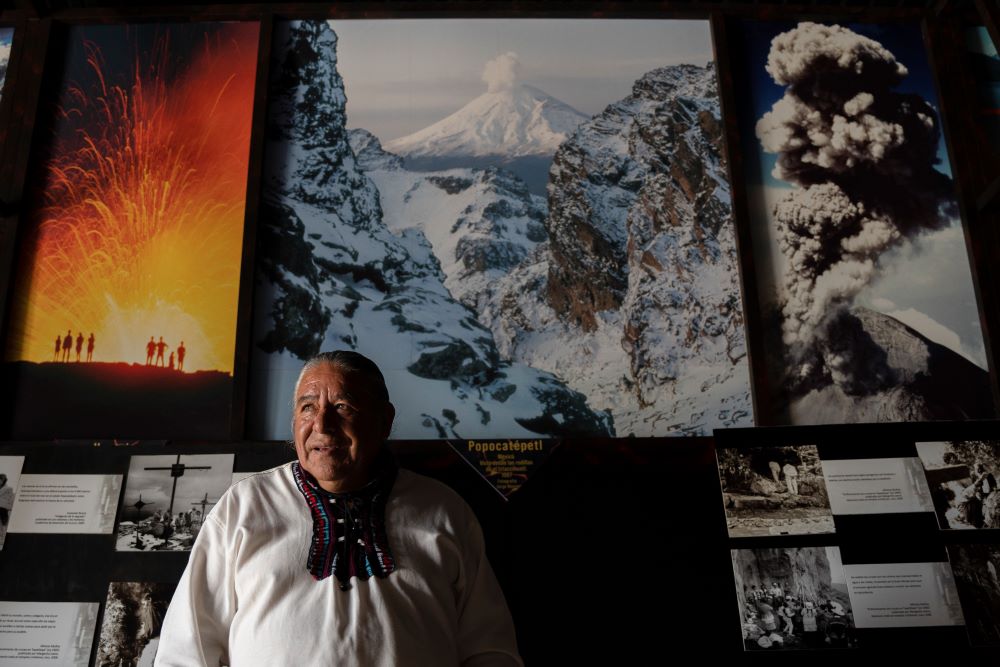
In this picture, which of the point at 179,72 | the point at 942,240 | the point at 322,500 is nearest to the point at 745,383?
the point at 942,240

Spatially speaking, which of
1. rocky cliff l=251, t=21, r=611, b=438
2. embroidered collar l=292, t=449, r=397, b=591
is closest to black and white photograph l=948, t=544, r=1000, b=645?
rocky cliff l=251, t=21, r=611, b=438

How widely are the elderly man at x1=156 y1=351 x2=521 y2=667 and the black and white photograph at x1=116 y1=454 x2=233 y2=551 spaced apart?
649 millimetres

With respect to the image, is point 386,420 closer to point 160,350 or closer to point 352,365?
point 352,365

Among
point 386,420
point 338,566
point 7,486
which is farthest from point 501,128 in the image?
point 7,486

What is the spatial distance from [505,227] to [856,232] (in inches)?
59.2

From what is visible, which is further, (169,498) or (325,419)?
(169,498)

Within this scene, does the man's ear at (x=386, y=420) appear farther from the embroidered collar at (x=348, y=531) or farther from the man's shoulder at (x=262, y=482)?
the man's shoulder at (x=262, y=482)

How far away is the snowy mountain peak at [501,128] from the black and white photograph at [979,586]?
223 centimetres

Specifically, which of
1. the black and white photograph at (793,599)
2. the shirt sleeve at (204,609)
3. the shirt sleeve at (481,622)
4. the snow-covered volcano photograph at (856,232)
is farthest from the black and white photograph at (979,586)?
the shirt sleeve at (204,609)

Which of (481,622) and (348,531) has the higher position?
(348,531)

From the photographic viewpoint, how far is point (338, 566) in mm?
1789

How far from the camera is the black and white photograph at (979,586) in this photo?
2.40 meters

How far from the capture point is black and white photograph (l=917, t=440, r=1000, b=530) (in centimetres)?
255

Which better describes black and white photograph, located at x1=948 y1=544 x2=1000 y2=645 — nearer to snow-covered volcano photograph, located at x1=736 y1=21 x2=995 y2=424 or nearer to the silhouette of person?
snow-covered volcano photograph, located at x1=736 y1=21 x2=995 y2=424
